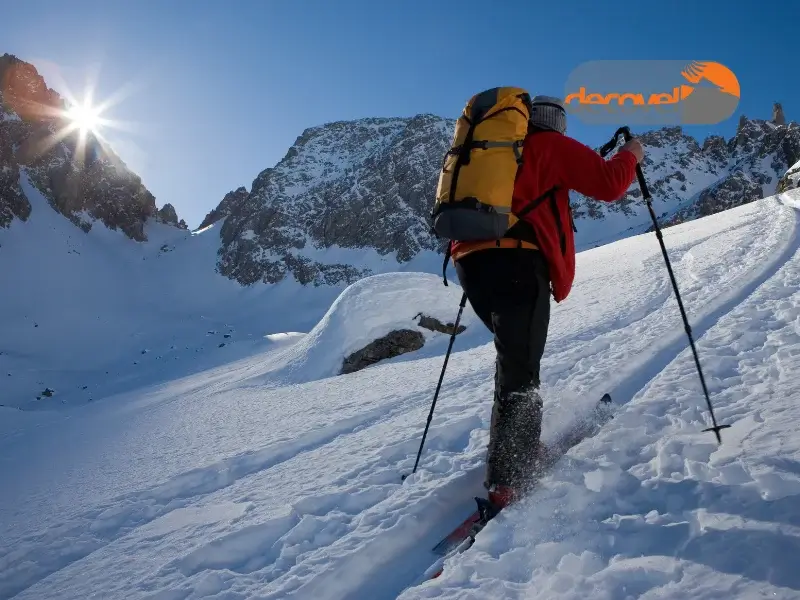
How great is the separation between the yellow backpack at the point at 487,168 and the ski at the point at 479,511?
1708 millimetres

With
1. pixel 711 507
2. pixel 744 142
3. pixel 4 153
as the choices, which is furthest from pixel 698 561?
pixel 744 142

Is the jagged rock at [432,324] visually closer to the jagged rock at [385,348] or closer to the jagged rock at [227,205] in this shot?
the jagged rock at [385,348]

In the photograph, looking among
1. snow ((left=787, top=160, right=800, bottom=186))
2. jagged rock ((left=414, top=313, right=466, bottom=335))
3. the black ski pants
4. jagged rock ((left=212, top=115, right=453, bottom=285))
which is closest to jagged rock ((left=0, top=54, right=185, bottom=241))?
jagged rock ((left=212, top=115, right=453, bottom=285))

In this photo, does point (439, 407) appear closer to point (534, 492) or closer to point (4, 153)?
point (534, 492)

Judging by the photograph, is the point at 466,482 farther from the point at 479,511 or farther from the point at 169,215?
the point at 169,215

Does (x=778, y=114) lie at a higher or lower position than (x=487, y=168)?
higher

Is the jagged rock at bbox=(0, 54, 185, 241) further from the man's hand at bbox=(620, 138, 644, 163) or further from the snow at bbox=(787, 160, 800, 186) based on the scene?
the snow at bbox=(787, 160, 800, 186)

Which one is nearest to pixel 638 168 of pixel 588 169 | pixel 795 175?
pixel 588 169

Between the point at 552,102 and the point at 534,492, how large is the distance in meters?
2.47

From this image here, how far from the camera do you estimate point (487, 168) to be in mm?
2717

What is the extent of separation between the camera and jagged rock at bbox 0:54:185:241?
7738cm

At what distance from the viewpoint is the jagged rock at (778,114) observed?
4892 inches

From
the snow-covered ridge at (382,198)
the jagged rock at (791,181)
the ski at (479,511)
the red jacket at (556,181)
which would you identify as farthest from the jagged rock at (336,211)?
the red jacket at (556,181)

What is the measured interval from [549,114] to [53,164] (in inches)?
4187
